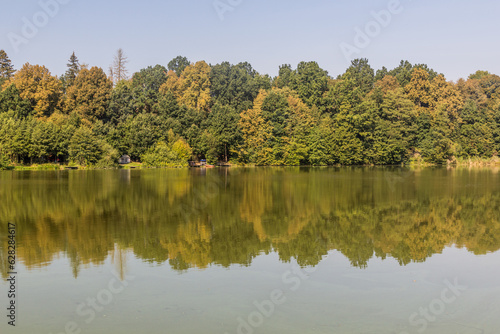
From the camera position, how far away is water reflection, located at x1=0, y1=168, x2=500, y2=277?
13641 mm

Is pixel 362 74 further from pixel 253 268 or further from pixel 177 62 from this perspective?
pixel 253 268

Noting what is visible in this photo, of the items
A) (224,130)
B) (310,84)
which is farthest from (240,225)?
(310,84)

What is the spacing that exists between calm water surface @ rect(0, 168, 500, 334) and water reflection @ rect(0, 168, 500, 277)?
0.29 feet

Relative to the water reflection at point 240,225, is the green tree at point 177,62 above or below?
above

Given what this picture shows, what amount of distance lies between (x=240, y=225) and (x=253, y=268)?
6.04 metres

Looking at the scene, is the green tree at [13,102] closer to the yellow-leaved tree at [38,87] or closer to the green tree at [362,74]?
the yellow-leaved tree at [38,87]

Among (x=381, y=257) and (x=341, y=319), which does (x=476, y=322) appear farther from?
(x=381, y=257)

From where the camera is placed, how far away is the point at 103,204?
23.9 m

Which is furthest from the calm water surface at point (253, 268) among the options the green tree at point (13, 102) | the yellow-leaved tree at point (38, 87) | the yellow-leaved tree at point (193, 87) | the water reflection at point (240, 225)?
the yellow-leaved tree at point (193, 87)

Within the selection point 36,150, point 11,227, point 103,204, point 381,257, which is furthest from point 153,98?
point 381,257

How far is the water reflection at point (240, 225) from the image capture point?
537 inches

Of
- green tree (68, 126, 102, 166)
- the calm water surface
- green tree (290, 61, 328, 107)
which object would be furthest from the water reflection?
green tree (290, 61, 328, 107)

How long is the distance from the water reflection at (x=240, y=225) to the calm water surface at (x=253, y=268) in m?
0.09

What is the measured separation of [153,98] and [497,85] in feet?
254
